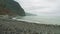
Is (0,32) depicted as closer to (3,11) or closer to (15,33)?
(15,33)

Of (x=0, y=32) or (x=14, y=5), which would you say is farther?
(x=14, y=5)

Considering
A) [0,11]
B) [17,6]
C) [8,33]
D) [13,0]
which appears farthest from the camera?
[17,6]

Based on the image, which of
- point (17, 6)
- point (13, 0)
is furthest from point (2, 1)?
point (17, 6)

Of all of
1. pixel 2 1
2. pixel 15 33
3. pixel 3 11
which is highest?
pixel 2 1

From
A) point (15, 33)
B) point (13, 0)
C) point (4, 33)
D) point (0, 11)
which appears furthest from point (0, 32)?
point (13, 0)

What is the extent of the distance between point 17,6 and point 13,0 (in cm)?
553

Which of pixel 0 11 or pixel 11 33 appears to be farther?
pixel 0 11

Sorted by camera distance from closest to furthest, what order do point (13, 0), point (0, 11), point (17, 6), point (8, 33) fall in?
point (8, 33), point (0, 11), point (13, 0), point (17, 6)

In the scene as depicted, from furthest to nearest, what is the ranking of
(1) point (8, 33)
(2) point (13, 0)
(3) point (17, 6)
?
(3) point (17, 6)
(2) point (13, 0)
(1) point (8, 33)

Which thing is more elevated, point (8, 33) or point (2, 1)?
point (2, 1)

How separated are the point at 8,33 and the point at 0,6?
31784 mm

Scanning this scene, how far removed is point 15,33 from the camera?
31.0 ft

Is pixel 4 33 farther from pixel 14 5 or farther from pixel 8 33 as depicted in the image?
pixel 14 5

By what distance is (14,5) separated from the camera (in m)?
58.8
